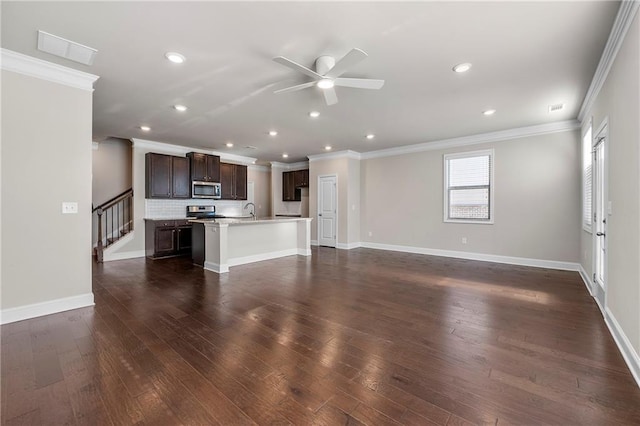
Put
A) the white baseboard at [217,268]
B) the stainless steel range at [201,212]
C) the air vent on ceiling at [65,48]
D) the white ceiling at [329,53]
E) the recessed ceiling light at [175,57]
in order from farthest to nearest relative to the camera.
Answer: the stainless steel range at [201,212], the white baseboard at [217,268], the recessed ceiling light at [175,57], the air vent on ceiling at [65,48], the white ceiling at [329,53]

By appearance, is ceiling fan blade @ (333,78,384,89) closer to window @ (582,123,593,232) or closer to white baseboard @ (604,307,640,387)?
white baseboard @ (604,307,640,387)

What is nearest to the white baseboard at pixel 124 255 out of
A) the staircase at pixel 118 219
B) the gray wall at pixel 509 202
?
the staircase at pixel 118 219

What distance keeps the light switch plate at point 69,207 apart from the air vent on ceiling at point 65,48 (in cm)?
152

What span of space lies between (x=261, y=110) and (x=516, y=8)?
130 inches

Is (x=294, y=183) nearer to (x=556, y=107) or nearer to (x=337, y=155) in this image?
(x=337, y=155)

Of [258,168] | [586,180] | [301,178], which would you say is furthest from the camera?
[258,168]

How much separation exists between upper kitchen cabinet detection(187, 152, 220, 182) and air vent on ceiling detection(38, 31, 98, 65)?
4.23 metres

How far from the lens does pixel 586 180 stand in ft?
14.8

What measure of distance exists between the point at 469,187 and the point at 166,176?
272 inches

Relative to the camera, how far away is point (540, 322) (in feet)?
9.44

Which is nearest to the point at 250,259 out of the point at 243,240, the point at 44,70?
the point at 243,240

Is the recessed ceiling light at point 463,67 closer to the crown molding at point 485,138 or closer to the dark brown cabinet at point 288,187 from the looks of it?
the crown molding at point 485,138

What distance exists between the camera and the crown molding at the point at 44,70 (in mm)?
2795

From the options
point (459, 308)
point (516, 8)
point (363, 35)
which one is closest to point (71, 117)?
point (363, 35)
